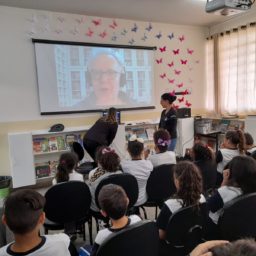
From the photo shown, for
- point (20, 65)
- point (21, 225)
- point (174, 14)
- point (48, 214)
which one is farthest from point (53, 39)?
point (21, 225)

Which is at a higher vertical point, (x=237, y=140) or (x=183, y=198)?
(x=237, y=140)

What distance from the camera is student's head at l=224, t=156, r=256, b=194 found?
1663 mm

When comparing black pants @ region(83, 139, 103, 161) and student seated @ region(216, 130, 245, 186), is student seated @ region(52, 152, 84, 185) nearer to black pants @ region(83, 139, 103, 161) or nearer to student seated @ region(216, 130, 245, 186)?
black pants @ region(83, 139, 103, 161)

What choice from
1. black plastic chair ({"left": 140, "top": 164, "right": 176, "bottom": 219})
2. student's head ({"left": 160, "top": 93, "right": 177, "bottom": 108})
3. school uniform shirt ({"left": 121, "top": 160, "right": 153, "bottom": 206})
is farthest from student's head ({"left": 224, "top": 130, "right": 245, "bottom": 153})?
student's head ({"left": 160, "top": 93, "right": 177, "bottom": 108})

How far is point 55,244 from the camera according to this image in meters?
1.18

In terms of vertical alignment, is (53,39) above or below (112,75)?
above

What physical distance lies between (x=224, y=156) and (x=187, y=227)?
132cm

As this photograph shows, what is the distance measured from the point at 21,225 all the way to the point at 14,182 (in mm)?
2988

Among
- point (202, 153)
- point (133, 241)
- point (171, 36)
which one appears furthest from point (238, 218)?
point (171, 36)

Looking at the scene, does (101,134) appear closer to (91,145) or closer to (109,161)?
(91,145)

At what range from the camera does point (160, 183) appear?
95.7 inches

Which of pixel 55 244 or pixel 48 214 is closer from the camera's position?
pixel 55 244

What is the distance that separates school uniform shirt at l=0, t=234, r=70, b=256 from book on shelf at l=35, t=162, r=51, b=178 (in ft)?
10.6

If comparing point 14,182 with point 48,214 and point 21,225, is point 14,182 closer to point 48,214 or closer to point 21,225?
point 48,214
